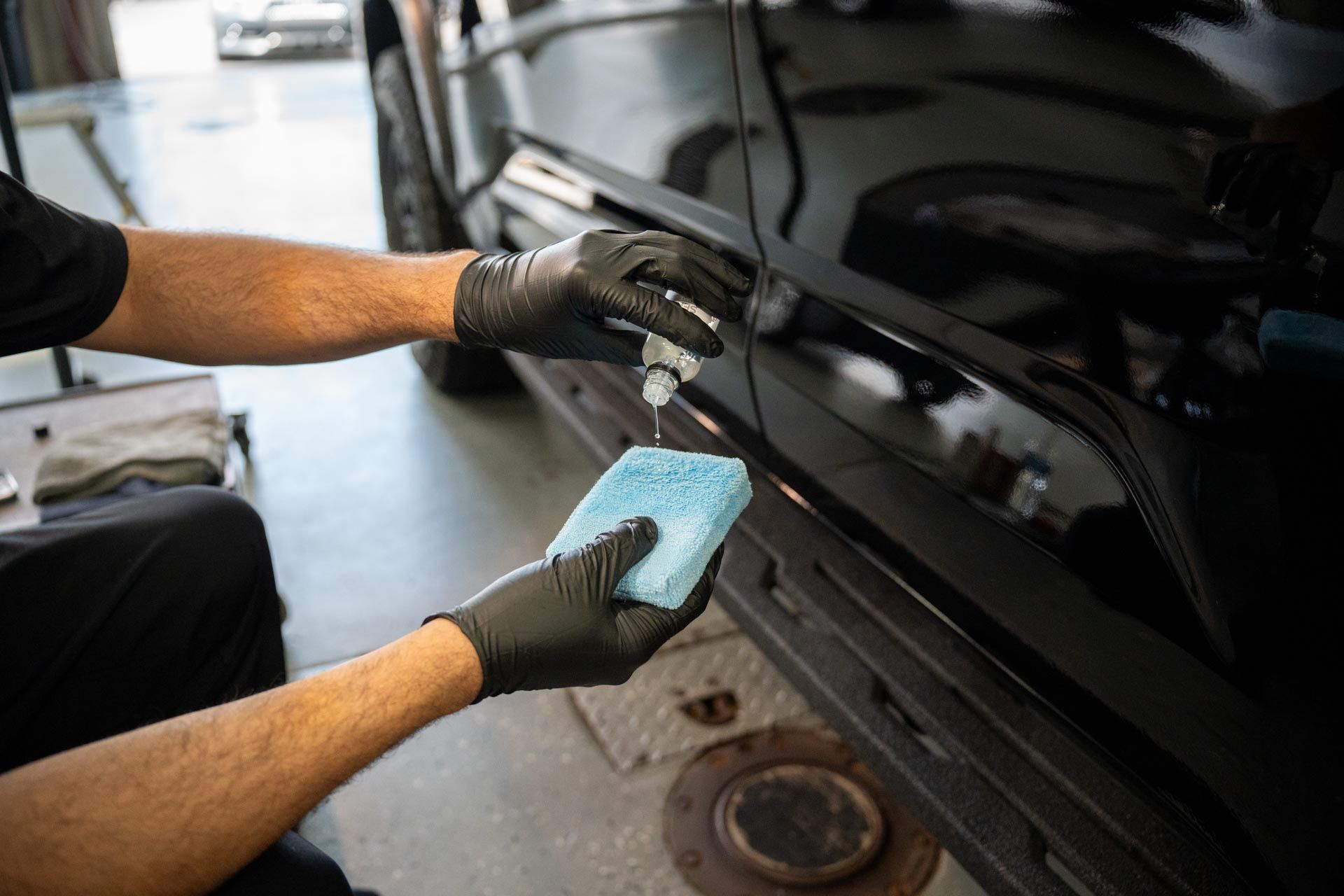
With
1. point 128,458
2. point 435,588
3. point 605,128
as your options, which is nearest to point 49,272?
point 128,458

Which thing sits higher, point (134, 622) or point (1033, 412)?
point (1033, 412)

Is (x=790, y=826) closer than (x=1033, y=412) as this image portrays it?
No

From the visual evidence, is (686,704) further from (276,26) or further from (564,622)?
(276,26)

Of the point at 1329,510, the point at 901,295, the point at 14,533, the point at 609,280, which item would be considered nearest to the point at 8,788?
the point at 14,533

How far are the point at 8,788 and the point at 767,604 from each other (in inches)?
33.9

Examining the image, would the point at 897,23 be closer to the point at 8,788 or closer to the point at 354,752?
the point at 354,752

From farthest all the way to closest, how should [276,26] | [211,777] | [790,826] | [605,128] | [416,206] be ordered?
→ [276,26]
[416,206]
[605,128]
[790,826]
[211,777]

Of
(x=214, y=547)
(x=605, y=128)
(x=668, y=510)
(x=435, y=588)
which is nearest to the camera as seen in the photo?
(x=668, y=510)

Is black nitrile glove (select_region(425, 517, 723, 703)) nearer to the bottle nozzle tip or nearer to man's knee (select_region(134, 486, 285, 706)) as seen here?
the bottle nozzle tip

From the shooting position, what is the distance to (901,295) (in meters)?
1.15

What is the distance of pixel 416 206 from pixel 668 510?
192 cm

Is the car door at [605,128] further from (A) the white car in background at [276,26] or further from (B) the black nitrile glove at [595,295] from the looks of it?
(A) the white car in background at [276,26]

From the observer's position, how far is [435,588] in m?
2.18

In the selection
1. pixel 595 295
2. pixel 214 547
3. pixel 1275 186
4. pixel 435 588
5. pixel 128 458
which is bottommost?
pixel 435 588
